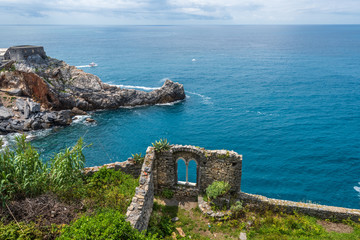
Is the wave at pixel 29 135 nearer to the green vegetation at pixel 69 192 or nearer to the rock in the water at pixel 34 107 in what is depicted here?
the rock in the water at pixel 34 107

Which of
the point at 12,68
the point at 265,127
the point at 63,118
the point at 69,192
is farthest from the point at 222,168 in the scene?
the point at 12,68

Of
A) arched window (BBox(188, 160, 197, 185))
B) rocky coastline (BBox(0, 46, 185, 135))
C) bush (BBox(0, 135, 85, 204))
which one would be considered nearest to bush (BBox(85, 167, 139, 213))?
bush (BBox(0, 135, 85, 204))

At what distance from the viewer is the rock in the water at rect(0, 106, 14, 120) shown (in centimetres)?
4781

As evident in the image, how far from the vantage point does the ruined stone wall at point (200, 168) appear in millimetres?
19547

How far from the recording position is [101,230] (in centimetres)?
991

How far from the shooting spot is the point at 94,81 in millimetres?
60406

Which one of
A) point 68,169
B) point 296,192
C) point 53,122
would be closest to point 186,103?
point 53,122

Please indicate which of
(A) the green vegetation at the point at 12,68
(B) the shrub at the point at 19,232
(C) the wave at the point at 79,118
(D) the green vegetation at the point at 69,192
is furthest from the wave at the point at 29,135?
(B) the shrub at the point at 19,232

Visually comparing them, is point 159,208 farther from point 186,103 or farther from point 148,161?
point 186,103

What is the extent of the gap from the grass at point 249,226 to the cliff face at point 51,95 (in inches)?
1588

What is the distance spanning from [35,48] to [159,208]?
2306 inches

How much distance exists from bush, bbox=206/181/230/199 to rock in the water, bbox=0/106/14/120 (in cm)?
4676

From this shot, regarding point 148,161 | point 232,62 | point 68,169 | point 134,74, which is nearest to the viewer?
point 68,169

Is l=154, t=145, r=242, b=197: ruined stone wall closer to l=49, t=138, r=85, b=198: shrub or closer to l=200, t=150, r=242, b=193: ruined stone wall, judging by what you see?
l=200, t=150, r=242, b=193: ruined stone wall
